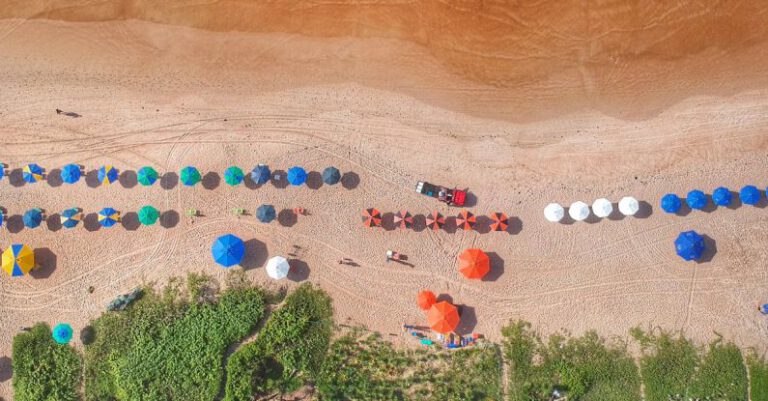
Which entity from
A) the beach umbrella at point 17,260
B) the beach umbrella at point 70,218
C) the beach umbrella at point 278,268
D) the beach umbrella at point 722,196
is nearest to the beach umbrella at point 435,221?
the beach umbrella at point 278,268

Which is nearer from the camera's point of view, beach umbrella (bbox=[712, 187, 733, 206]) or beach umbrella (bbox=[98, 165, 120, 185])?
beach umbrella (bbox=[712, 187, 733, 206])

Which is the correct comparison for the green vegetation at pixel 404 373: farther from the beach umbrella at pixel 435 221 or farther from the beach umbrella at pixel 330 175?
the beach umbrella at pixel 330 175

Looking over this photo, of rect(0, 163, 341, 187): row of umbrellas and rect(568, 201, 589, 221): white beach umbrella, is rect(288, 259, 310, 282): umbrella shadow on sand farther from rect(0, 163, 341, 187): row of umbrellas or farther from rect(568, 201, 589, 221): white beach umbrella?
rect(568, 201, 589, 221): white beach umbrella

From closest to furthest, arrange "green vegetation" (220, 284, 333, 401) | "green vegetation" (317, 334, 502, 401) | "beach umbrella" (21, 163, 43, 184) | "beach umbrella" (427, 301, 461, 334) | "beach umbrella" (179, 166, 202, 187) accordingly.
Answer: "beach umbrella" (427, 301, 461, 334) → "green vegetation" (220, 284, 333, 401) → "green vegetation" (317, 334, 502, 401) → "beach umbrella" (179, 166, 202, 187) → "beach umbrella" (21, 163, 43, 184)

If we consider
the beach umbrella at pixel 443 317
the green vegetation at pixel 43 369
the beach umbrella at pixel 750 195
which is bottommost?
the green vegetation at pixel 43 369

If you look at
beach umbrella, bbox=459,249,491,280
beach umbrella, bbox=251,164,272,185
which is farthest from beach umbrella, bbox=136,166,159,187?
A: beach umbrella, bbox=459,249,491,280

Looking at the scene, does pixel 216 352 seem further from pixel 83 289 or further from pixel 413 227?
pixel 413 227

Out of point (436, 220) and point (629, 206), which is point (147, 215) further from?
point (629, 206)
